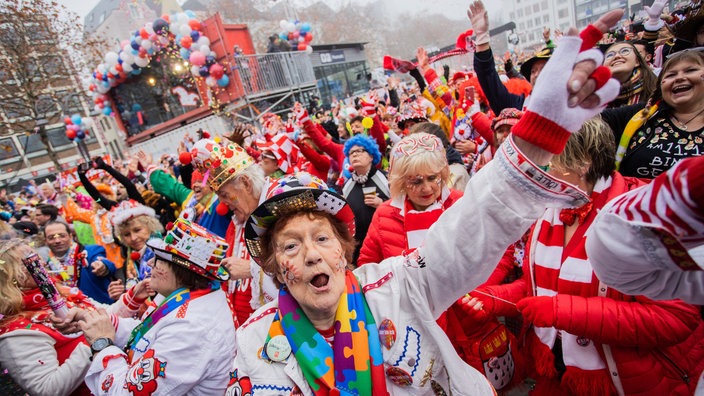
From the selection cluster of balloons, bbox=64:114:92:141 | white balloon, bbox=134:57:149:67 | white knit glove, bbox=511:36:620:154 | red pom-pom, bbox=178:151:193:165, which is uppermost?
white balloon, bbox=134:57:149:67

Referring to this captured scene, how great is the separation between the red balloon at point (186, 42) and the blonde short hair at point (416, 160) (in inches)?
593

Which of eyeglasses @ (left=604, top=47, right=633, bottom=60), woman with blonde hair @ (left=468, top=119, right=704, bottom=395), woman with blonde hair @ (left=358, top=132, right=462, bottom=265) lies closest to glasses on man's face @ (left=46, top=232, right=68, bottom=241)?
woman with blonde hair @ (left=358, top=132, right=462, bottom=265)

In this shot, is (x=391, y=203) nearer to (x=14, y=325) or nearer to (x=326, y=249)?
(x=326, y=249)

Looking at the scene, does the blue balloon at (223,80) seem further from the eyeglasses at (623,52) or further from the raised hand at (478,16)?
the eyeglasses at (623,52)

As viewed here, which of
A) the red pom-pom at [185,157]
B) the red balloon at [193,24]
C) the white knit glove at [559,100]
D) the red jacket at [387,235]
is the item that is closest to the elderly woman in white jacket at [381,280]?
the white knit glove at [559,100]

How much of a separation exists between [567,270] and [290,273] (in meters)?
1.29

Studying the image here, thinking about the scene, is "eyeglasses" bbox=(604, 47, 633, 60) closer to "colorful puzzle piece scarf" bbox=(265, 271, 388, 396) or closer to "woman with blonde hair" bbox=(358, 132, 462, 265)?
"woman with blonde hair" bbox=(358, 132, 462, 265)

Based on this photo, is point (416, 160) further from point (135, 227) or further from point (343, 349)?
point (135, 227)

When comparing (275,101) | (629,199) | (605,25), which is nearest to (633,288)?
(629,199)

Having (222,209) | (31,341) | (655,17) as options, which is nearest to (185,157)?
(222,209)

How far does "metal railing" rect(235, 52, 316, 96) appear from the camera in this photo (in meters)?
15.2

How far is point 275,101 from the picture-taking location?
1711cm

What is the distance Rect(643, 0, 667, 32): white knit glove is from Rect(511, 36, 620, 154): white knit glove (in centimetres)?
432

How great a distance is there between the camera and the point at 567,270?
154 centimetres
